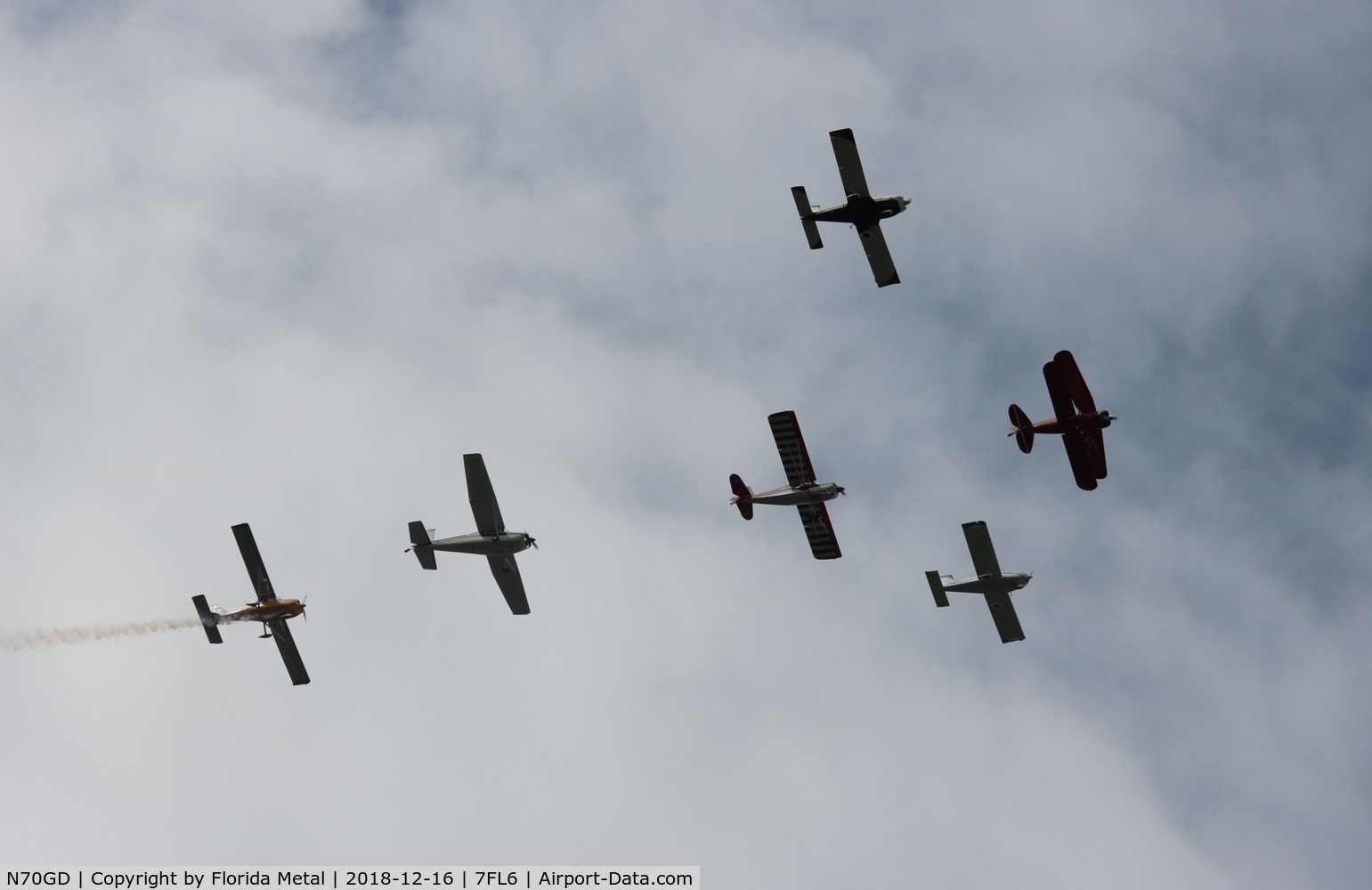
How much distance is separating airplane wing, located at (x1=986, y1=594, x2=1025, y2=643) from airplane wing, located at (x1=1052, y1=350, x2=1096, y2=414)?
40.2 ft

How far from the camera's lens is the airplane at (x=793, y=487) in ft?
288

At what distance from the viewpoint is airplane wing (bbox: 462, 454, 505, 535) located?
82375 mm

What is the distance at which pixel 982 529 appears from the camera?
285 ft

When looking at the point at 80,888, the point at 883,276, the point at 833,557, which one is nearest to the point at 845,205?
the point at 883,276

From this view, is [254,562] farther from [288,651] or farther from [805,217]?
[805,217]

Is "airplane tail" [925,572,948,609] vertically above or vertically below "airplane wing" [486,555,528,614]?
below

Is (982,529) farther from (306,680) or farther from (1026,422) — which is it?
(306,680)

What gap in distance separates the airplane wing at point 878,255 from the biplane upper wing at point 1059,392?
398 inches

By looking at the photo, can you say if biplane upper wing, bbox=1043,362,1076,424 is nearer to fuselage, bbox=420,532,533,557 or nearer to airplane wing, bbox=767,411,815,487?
airplane wing, bbox=767,411,815,487

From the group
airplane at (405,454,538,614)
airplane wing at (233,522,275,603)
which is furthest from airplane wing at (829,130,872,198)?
airplane wing at (233,522,275,603)

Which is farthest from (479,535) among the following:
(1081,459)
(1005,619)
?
(1081,459)

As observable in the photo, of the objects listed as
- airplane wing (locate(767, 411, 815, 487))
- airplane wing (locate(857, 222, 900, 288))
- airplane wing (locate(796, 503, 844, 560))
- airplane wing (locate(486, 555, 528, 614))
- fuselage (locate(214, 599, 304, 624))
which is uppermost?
airplane wing (locate(857, 222, 900, 288))

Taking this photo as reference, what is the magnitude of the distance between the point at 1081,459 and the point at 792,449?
16918mm

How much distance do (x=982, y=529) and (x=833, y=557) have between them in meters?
9.48
